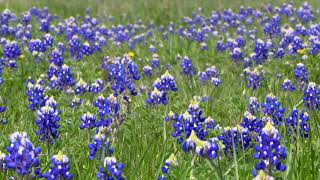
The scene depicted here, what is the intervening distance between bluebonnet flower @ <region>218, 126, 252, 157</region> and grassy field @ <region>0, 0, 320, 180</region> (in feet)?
0.20

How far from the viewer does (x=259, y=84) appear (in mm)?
6141

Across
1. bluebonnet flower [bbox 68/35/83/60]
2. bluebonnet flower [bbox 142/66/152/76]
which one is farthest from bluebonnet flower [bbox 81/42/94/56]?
bluebonnet flower [bbox 142/66/152/76]

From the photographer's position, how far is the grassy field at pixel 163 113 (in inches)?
134

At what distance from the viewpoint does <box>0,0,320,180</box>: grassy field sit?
341 cm

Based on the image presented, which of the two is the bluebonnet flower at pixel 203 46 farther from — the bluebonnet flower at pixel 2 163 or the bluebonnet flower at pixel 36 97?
the bluebonnet flower at pixel 2 163

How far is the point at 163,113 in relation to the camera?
16.7 feet

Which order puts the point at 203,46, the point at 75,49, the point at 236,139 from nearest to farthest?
1. the point at 236,139
2. the point at 75,49
3. the point at 203,46

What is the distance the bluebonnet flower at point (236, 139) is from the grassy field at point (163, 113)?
60 millimetres

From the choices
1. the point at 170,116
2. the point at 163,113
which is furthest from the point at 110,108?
the point at 163,113

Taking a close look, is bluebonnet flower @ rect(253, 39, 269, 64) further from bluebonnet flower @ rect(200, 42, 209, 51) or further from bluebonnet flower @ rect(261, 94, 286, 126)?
bluebonnet flower @ rect(261, 94, 286, 126)

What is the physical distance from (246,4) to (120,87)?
27.7 ft

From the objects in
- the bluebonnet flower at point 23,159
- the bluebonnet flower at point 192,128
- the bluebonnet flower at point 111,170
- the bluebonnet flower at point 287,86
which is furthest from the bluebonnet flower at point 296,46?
the bluebonnet flower at point 23,159

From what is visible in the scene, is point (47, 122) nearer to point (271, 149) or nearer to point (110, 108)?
point (110, 108)

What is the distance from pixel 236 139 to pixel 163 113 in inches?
54.4
